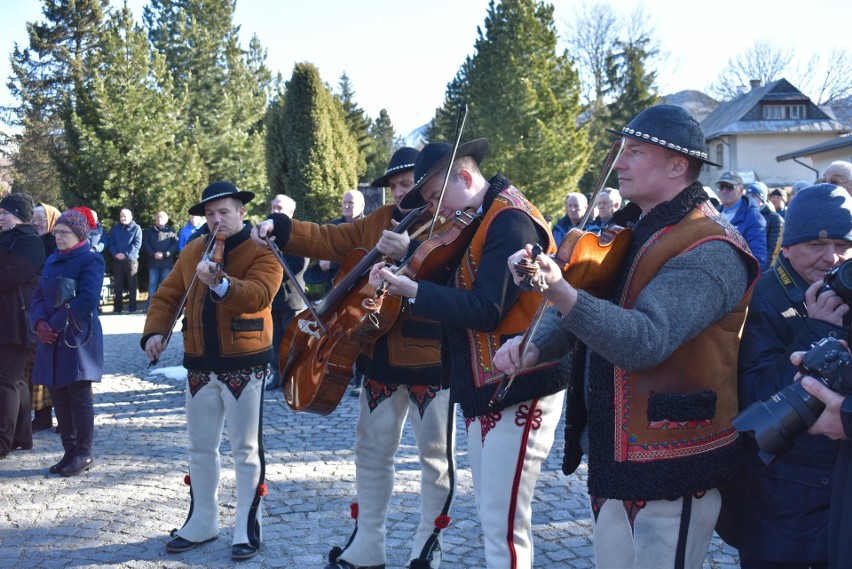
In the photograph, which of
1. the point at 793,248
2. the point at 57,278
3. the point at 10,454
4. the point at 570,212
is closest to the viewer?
the point at 793,248

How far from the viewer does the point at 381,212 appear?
4.62 metres

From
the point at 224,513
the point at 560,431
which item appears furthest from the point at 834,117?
the point at 224,513

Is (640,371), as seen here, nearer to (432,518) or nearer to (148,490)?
(432,518)

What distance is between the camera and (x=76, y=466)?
6156 millimetres

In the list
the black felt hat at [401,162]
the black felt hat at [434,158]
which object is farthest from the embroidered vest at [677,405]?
the black felt hat at [401,162]

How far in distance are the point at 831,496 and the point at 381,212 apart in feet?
9.26

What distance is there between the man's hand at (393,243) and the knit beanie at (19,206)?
167 inches

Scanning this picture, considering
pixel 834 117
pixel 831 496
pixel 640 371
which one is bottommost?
pixel 831 496

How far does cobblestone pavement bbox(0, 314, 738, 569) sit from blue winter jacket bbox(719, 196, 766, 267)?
3093mm

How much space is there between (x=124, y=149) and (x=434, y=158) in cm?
2174

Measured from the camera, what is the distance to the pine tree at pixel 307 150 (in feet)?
63.1

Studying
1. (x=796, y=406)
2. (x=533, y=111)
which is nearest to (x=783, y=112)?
(x=533, y=111)

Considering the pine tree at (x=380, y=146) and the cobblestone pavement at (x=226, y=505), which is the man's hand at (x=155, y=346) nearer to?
the cobblestone pavement at (x=226, y=505)

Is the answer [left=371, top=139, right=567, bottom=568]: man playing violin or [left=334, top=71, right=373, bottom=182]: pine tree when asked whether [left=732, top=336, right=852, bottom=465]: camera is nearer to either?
[left=371, top=139, right=567, bottom=568]: man playing violin
